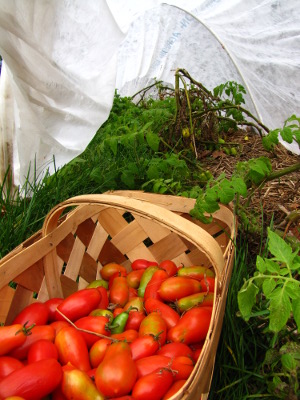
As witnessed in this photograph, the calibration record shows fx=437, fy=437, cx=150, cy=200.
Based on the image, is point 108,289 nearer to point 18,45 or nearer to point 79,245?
point 79,245

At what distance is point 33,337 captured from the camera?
102cm

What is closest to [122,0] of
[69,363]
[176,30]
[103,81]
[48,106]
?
[176,30]

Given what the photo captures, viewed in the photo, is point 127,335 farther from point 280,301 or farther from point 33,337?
point 280,301

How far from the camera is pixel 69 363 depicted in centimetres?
96

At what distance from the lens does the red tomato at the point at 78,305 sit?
44.4 inches

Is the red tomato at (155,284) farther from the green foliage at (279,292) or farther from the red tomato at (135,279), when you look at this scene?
the green foliage at (279,292)

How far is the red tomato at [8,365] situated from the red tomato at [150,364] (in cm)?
25

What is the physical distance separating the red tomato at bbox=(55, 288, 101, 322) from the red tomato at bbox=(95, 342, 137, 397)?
25 cm

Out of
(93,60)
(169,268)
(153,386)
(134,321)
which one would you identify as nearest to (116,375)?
(153,386)

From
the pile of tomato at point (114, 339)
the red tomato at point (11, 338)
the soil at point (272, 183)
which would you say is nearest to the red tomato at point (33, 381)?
the pile of tomato at point (114, 339)

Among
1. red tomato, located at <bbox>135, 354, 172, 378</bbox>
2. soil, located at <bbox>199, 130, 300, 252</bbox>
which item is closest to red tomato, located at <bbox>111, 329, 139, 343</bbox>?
red tomato, located at <bbox>135, 354, 172, 378</bbox>

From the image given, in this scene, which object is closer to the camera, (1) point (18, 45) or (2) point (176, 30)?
(1) point (18, 45)

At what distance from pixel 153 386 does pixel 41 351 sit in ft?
0.86

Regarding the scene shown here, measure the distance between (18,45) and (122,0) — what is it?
57.6 inches
